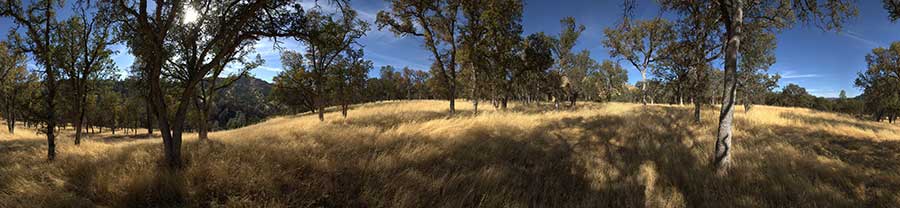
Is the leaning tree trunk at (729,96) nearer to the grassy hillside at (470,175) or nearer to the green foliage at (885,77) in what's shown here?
the grassy hillside at (470,175)

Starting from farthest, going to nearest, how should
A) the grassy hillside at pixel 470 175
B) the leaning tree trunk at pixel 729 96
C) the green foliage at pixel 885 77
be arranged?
the green foliage at pixel 885 77, the leaning tree trunk at pixel 729 96, the grassy hillside at pixel 470 175

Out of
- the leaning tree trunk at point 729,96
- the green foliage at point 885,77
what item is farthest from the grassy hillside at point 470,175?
the green foliage at point 885,77

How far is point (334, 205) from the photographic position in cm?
354

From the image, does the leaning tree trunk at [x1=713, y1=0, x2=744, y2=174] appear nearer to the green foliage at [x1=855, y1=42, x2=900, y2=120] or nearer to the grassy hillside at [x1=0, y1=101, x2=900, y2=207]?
the grassy hillside at [x1=0, y1=101, x2=900, y2=207]

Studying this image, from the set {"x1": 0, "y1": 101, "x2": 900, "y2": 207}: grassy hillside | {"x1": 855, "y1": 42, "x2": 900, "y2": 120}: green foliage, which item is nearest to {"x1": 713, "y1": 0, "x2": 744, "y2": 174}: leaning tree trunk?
{"x1": 0, "y1": 101, "x2": 900, "y2": 207}: grassy hillside

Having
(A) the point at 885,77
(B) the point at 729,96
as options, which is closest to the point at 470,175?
(B) the point at 729,96

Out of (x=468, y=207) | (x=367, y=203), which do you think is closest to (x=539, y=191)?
(x=468, y=207)

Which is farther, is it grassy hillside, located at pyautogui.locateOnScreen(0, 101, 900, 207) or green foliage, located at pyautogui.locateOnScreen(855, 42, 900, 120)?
green foliage, located at pyautogui.locateOnScreen(855, 42, 900, 120)

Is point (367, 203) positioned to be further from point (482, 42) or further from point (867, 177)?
point (482, 42)

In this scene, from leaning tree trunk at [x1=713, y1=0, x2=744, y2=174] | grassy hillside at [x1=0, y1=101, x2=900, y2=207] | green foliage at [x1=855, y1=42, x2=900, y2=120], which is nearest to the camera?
grassy hillside at [x1=0, y1=101, x2=900, y2=207]

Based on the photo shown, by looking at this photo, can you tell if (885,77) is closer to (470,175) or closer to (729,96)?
(729,96)

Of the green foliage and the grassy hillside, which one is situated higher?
the green foliage

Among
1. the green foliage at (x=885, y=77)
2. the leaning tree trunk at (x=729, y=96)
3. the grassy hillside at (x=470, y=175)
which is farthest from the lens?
the green foliage at (x=885, y=77)

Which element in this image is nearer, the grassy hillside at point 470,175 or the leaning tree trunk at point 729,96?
the grassy hillside at point 470,175
